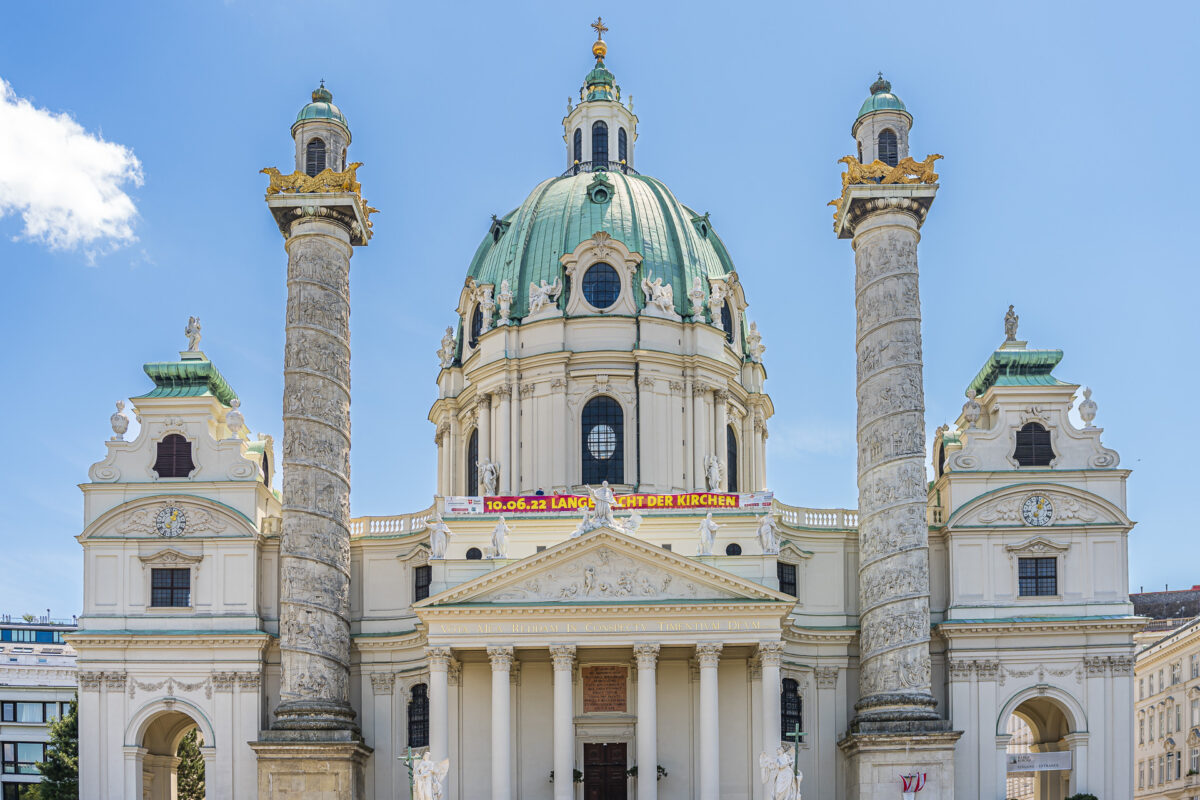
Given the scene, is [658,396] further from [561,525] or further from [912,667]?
[912,667]

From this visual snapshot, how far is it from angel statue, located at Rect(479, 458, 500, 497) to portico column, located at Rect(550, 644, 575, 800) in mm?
12797

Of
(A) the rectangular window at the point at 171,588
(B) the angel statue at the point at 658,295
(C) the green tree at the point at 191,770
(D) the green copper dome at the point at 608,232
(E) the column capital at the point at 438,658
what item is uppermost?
(D) the green copper dome at the point at 608,232

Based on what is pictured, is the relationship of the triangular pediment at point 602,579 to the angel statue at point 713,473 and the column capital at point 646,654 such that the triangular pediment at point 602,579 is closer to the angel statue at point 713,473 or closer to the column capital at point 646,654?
the column capital at point 646,654

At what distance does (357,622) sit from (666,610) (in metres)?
13.1

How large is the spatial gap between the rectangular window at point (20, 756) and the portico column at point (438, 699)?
135ft

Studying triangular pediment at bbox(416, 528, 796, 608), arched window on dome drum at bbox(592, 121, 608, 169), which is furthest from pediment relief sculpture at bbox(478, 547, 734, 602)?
arched window on dome drum at bbox(592, 121, 608, 169)

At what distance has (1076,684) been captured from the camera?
180 feet

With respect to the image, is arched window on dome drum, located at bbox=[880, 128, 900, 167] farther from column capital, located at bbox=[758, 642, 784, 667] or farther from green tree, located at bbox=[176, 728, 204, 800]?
green tree, located at bbox=[176, 728, 204, 800]

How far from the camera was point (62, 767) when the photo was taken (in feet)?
209

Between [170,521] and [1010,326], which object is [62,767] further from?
[1010,326]

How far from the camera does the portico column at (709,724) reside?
5028 centimetres

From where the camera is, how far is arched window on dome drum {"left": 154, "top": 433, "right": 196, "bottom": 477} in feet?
188

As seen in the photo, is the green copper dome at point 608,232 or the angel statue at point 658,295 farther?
the green copper dome at point 608,232

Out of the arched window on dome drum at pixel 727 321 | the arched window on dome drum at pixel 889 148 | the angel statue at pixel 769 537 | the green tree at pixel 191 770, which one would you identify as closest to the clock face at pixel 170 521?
the green tree at pixel 191 770
